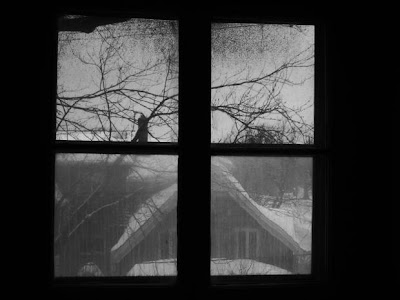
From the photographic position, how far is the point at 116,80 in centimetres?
169

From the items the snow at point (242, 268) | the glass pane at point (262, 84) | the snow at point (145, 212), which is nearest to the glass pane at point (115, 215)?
the snow at point (145, 212)

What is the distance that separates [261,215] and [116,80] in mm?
685

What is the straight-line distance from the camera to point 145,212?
1679mm

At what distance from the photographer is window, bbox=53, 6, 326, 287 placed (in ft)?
5.46

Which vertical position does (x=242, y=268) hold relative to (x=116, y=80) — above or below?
below

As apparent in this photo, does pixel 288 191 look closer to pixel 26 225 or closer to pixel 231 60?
pixel 231 60

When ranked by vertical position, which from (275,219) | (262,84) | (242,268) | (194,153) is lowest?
(242,268)

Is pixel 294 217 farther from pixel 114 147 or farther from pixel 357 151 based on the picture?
pixel 114 147

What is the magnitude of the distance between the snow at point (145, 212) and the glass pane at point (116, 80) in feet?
0.60

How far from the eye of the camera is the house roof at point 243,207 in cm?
167

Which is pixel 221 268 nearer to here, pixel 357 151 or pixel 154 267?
pixel 154 267

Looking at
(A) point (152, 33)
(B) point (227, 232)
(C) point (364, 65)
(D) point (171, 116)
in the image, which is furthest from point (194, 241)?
(C) point (364, 65)

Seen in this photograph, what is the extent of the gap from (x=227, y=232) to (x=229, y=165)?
9.1 inches

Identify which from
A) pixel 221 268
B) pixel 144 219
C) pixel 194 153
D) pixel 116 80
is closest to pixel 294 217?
pixel 221 268
